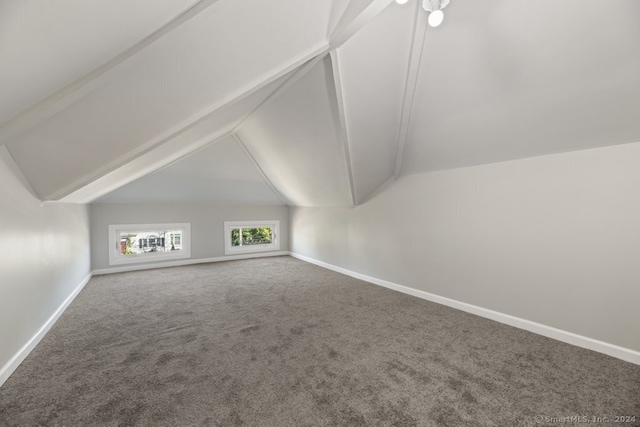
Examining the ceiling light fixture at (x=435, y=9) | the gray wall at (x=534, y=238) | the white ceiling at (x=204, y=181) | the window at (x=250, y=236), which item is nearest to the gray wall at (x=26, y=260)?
the white ceiling at (x=204, y=181)

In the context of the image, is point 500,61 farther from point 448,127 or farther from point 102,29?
point 102,29

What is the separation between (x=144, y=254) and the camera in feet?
16.6

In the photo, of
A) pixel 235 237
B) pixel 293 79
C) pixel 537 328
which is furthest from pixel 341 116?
pixel 235 237

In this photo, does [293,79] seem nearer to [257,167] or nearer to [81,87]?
[81,87]

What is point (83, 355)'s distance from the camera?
6.73 ft

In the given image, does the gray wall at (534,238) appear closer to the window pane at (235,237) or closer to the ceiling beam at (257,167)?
the ceiling beam at (257,167)

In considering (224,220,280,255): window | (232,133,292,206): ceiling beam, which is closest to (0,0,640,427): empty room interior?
(232,133,292,206): ceiling beam

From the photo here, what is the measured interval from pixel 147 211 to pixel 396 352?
501 centimetres

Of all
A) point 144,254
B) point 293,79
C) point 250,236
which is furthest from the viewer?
point 250,236

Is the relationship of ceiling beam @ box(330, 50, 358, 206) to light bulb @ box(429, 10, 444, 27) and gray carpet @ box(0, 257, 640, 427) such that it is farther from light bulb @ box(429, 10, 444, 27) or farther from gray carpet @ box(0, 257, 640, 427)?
gray carpet @ box(0, 257, 640, 427)

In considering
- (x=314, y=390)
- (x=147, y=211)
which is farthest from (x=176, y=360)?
(x=147, y=211)

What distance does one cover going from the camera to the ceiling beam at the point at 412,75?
1832 mm

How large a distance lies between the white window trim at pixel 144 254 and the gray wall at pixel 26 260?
1795mm

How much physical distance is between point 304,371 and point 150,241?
186 inches
